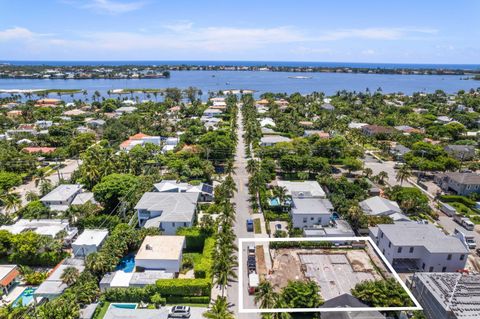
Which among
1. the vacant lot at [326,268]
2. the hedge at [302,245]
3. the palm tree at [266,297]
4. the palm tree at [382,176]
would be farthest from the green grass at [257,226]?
the palm tree at [382,176]

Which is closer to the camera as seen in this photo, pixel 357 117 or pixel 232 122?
pixel 232 122

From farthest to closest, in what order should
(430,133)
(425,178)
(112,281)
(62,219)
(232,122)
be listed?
(232,122), (430,133), (425,178), (62,219), (112,281)

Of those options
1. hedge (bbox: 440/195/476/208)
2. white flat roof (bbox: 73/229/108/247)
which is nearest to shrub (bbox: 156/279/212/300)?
white flat roof (bbox: 73/229/108/247)

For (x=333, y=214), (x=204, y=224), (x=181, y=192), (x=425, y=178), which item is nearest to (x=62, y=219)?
(x=181, y=192)

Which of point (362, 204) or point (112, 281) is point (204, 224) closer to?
point (112, 281)

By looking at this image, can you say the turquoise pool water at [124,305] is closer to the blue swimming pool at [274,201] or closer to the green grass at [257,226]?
the green grass at [257,226]

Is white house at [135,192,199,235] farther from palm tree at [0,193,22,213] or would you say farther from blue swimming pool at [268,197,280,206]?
palm tree at [0,193,22,213]
